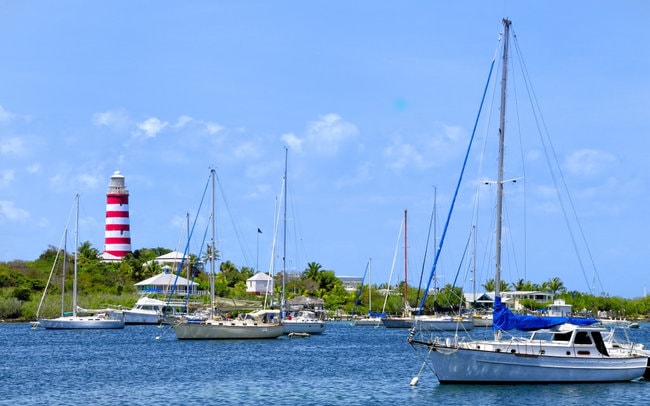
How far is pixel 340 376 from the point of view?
49.2 m

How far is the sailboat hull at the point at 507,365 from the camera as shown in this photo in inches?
1547

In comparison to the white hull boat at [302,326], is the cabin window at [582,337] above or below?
above

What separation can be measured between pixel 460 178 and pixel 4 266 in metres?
100

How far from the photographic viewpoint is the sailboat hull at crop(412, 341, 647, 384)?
3928 cm

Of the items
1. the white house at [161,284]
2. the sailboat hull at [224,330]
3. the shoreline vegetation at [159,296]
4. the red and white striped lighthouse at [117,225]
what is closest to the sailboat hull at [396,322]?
the shoreline vegetation at [159,296]

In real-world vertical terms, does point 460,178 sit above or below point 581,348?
above

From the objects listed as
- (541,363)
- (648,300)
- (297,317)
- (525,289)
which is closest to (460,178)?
(541,363)

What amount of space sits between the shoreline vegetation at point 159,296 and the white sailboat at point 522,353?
66.6 metres

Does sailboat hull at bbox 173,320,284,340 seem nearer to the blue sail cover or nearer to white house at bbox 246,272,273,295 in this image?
the blue sail cover

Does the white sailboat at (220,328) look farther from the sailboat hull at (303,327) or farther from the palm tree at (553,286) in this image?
the palm tree at (553,286)

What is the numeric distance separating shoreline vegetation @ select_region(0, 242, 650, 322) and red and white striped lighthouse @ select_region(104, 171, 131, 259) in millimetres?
1966

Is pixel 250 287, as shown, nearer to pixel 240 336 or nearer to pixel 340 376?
pixel 240 336

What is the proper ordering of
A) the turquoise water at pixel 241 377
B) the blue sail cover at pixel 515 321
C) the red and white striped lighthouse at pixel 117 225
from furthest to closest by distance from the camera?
the red and white striped lighthouse at pixel 117 225 → the blue sail cover at pixel 515 321 → the turquoise water at pixel 241 377

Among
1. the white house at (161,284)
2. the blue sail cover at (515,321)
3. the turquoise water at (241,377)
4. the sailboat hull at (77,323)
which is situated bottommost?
the turquoise water at (241,377)
